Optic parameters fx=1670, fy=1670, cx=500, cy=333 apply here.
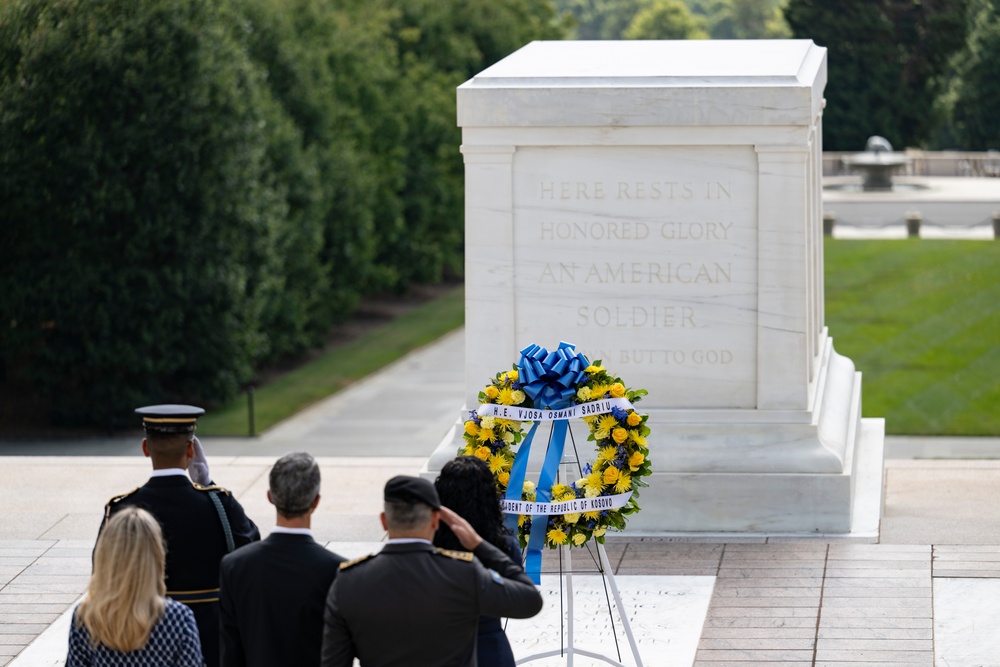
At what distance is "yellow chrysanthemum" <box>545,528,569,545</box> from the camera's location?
26.0 ft

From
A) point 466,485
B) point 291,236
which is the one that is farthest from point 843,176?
point 466,485

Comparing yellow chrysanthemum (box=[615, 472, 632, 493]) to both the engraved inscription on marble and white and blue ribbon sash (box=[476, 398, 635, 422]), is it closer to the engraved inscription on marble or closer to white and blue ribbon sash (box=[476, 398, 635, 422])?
white and blue ribbon sash (box=[476, 398, 635, 422])

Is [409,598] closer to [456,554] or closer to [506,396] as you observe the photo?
[456,554]

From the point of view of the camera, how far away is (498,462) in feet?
27.1

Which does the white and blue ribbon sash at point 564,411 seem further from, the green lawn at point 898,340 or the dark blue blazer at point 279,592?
the green lawn at point 898,340

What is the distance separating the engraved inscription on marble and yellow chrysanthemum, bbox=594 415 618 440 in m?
3.23

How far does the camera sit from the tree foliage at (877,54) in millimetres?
61344

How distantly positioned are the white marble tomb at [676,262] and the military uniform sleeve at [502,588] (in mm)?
5069

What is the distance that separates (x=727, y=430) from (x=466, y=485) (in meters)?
5.06

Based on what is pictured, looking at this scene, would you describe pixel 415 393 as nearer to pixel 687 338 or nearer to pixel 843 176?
pixel 687 338

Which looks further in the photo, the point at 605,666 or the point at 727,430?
the point at 727,430

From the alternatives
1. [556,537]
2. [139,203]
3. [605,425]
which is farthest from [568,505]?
[139,203]

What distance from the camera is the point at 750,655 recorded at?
8547 millimetres

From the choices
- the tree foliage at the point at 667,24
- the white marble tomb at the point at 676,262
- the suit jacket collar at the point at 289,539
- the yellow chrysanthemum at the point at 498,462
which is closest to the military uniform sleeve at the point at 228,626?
the suit jacket collar at the point at 289,539
